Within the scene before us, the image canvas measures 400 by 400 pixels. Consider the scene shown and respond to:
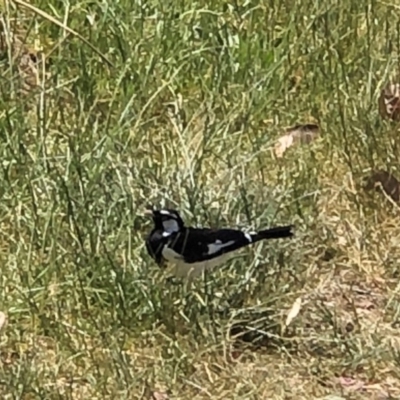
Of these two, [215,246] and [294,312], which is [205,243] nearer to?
[215,246]

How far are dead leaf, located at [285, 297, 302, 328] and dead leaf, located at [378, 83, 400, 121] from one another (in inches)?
27.5

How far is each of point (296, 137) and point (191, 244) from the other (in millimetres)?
768

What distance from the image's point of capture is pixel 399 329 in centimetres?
249

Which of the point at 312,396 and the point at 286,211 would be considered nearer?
the point at 312,396

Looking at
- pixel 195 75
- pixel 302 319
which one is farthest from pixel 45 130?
pixel 302 319

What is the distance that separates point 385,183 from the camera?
9.44 ft

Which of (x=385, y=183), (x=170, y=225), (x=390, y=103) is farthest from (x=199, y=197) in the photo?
(x=390, y=103)

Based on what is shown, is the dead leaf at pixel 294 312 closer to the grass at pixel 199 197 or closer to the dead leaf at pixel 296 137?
the grass at pixel 199 197

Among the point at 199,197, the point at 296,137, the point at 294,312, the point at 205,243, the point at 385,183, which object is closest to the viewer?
the point at 205,243

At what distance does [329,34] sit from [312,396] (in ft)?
4.14

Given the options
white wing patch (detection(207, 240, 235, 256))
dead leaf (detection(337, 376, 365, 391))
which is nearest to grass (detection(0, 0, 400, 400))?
dead leaf (detection(337, 376, 365, 391))

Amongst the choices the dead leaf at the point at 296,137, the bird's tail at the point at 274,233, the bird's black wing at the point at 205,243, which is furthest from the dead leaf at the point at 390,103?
the bird's black wing at the point at 205,243

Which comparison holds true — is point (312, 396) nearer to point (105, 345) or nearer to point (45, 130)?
point (105, 345)

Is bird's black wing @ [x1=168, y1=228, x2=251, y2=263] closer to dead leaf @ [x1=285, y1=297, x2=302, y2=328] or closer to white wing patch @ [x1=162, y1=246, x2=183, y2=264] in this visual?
white wing patch @ [x1=162, y1=246, x2=183, y2=264]
